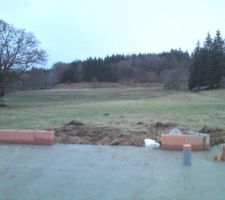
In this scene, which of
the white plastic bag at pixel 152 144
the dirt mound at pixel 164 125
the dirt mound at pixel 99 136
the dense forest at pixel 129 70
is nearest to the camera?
the white plastic bag at pixel 152 144

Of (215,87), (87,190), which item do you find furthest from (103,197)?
(215,87)

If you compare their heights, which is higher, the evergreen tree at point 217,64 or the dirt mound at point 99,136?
the evergreen tree at point 217,64

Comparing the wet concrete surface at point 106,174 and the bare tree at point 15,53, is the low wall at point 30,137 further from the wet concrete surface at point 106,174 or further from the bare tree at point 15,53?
the bare tree at point 15,53

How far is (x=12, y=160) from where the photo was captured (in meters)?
8.54

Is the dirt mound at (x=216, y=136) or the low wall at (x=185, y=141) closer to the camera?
the low wall at (x=185, y=141)

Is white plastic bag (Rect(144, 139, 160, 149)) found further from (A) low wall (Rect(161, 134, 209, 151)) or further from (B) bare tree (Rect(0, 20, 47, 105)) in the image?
(B) bare tree (Rect(0, 20, 47, 105))

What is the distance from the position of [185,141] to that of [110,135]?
2832 millimetres

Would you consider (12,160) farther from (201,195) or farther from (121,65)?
(121,65)

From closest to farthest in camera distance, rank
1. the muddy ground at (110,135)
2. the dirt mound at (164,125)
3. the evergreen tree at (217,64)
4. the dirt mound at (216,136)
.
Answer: the dirt mound at (216,136) → the muddy ground at (110,135) → the dirt mound at (164,125) → the evergreen tree at (217,64)

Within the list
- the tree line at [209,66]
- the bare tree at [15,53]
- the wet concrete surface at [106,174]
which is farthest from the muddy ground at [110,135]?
the tree line at [209,66]

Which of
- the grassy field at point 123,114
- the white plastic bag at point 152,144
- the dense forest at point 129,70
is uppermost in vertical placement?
the dense forest at point 129,70

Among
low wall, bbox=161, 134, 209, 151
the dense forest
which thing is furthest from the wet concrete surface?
the dense forest

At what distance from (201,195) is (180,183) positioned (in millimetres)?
657

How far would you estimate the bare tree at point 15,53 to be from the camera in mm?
41375
